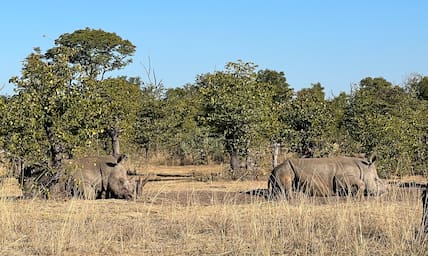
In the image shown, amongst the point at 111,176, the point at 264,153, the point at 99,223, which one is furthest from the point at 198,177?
the point at 99,223

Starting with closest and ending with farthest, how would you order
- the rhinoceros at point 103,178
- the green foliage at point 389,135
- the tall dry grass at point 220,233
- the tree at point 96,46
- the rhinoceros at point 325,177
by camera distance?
the tall dry grass at point 220,233, the rhinoceros at point 103,178, the rhinoceros at point 325,177, the green foliage at point 389,135, the tree at point 96,46

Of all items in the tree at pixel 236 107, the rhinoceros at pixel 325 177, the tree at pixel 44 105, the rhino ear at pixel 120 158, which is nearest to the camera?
the tree at pixel 44 105

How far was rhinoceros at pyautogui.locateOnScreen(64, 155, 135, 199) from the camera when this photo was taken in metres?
15.7

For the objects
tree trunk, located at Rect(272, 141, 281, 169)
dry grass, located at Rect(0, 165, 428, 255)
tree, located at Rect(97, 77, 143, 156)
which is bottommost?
dry grass, located at Rect(0, 165, 428, 255)

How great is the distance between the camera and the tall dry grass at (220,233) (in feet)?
25.2

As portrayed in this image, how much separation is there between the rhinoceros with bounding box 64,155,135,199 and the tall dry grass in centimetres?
441

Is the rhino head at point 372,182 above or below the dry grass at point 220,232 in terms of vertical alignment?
above

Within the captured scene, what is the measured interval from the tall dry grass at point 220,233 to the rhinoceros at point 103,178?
4.41 m

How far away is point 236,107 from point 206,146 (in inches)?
425

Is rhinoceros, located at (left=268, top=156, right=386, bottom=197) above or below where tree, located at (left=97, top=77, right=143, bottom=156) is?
below

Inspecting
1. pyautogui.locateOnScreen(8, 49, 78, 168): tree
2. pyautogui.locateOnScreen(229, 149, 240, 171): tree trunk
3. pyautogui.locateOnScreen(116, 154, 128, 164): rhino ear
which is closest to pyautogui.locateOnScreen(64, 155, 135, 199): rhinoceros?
pyautogui.locateOnScreen(116, 154, 128, 164): rhino ear

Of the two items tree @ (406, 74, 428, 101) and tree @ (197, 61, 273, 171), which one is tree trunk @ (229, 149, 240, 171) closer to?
tree @ (197, 61, 273, 171)

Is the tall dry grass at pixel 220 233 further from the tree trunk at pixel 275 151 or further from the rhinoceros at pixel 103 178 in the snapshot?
the tree trunk at pixel 275 151

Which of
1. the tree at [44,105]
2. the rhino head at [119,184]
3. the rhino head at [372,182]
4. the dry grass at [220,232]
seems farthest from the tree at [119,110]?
the dry grass at [220,232]
